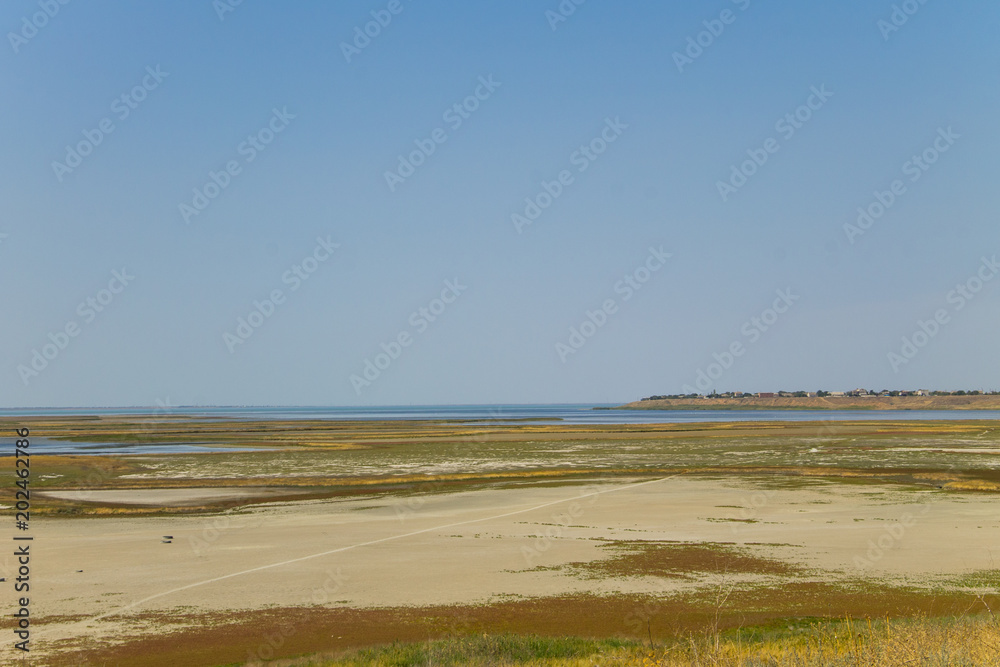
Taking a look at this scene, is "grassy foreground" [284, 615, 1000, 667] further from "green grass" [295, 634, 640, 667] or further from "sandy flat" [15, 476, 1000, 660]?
"sandy flat" [15, 476, 1000, 660]

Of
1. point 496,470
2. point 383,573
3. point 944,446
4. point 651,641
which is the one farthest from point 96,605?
point 944,446

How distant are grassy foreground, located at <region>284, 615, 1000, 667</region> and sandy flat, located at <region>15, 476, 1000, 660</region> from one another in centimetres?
428

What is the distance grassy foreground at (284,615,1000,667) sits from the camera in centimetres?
928

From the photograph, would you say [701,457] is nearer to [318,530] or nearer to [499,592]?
[318,530]

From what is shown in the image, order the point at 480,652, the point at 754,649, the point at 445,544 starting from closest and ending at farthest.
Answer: the point at 754,649, the point at 480,652, the point at 445,544

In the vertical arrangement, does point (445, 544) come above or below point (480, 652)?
below

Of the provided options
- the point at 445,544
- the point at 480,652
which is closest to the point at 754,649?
the point at 480,652

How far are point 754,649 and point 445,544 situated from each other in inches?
506

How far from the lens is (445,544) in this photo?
23.7 metres

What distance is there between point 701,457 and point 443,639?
151 feet

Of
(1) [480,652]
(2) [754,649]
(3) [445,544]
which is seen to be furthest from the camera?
(3) [445,544]

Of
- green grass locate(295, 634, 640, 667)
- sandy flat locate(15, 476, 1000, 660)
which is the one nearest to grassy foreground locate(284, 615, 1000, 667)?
green grass locate(295, 634, 640, 667)

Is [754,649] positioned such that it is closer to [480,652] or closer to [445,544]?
[480,652]

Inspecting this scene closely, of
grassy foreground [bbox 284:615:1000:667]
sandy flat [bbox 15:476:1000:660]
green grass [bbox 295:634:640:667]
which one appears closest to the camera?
grassy foreground [bbox 284:615:1000:667]
